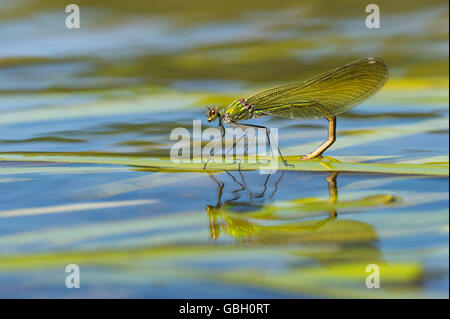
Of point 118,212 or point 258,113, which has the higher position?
point 258,113

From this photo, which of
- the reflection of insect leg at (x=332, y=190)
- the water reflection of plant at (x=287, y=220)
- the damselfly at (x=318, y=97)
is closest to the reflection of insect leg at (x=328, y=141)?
the damselfly at (x=318, y=97)

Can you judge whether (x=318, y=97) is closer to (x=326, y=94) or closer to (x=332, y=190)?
(x=326, y=94)

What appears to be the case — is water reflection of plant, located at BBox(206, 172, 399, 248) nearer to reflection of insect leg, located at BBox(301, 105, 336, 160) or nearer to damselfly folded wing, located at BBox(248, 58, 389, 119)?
reflection of insect leg, located at BBox(301, 105, 336, 160)

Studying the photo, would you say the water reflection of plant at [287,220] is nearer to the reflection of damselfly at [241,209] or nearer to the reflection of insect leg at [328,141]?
the reflection of damselfly at [241,209]

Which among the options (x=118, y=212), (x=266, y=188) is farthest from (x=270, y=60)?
(x=118, y=212)

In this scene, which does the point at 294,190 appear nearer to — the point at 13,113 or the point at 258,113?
the point at 258,113

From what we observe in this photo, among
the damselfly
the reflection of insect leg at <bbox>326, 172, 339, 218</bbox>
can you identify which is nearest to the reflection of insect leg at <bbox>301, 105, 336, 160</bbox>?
the damselfly
